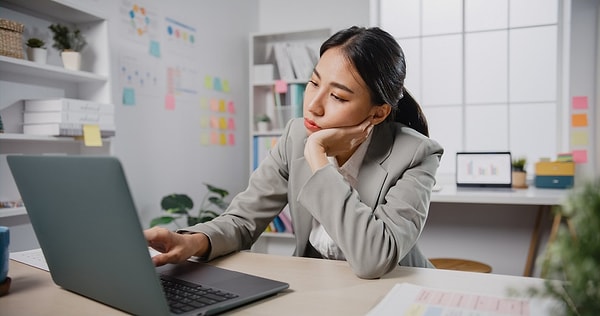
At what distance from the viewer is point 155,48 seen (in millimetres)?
2621

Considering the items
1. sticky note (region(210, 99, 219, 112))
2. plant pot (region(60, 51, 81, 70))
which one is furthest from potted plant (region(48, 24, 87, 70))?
sticky note (region(210, 99, 219, 112))

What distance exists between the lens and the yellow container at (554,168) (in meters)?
2.70

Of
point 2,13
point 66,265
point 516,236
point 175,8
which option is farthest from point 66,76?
point 516,236

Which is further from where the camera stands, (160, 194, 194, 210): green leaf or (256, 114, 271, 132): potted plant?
(256, 114, 271, 132): potted plant

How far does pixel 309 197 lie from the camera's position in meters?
0.98

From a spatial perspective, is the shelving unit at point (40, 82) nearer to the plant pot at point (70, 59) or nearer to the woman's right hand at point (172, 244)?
the plant pot at point (70, 59)

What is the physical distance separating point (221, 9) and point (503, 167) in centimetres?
223

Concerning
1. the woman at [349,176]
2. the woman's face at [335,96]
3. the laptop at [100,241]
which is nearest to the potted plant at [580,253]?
the laptop at [100,241]

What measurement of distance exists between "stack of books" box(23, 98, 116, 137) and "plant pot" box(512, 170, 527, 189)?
7.91 ft

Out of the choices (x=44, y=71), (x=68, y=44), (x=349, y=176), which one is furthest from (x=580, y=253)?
(x=68, y=44)

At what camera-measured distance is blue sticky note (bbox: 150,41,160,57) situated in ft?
8.50

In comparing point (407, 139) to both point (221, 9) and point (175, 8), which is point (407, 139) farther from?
point (221, 9)

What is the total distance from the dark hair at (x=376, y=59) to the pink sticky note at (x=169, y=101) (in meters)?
1.76

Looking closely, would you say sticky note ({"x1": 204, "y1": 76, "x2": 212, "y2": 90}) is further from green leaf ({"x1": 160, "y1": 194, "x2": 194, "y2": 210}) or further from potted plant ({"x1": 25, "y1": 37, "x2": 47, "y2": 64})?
potted plant ({"x1": 25, "y1": 37, "x2": 47, "y2": 64})
